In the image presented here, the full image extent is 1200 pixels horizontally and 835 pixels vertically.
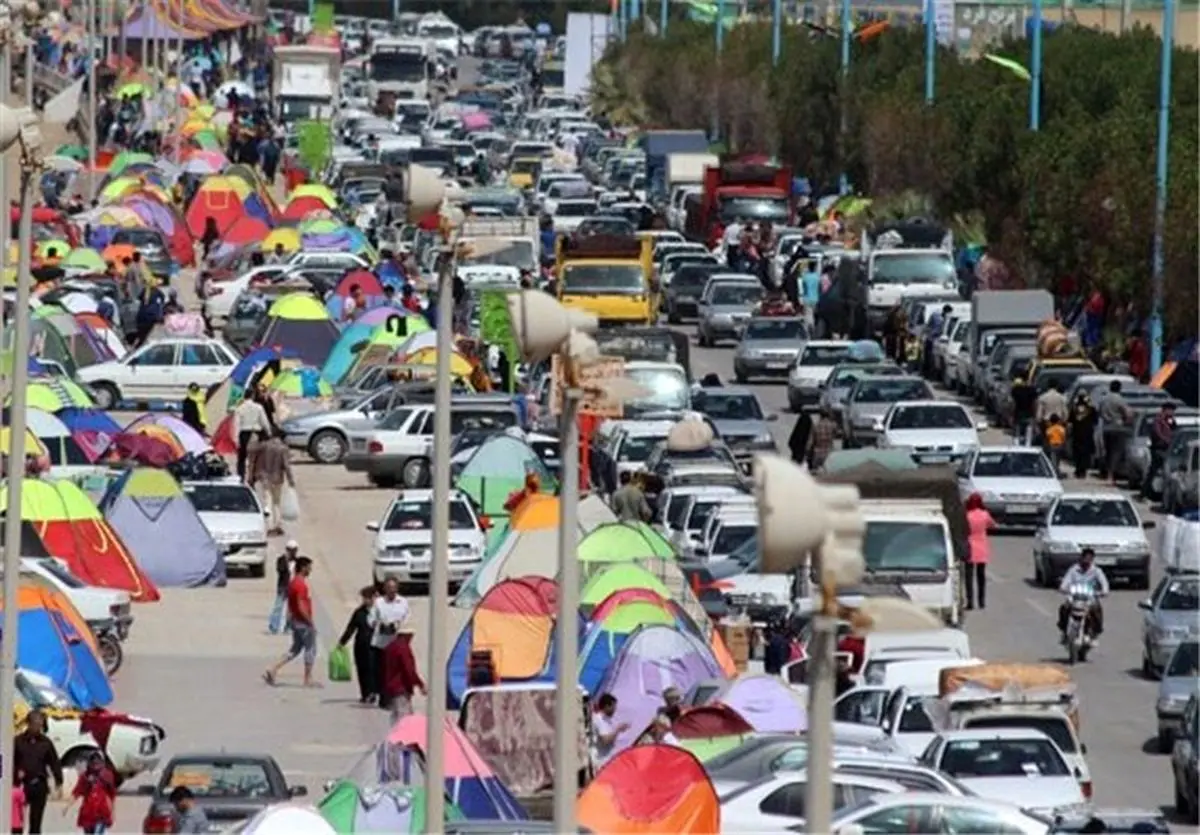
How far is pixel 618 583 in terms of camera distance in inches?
1480

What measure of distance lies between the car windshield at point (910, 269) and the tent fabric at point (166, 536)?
2603 cm

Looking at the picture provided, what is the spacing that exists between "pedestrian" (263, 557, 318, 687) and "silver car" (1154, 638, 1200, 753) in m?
7.06

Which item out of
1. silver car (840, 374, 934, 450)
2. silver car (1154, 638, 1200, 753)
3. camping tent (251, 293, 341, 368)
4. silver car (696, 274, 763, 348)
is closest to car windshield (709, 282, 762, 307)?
silver car (696, 274, 763, 348)

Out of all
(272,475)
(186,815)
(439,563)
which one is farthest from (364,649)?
(439,563)

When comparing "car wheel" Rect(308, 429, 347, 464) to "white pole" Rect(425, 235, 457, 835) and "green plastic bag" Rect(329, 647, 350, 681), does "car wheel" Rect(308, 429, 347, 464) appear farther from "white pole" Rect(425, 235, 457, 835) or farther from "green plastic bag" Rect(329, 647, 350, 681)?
"white pole" Rect(425, 235, 457, 835)

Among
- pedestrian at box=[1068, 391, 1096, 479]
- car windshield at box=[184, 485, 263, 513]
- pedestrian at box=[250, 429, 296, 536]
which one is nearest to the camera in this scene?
car windshield at box=[184, 485, 263, 513]

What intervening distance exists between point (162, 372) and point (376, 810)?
110 feet

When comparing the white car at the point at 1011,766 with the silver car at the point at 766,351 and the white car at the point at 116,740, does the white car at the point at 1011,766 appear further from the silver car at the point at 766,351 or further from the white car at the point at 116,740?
the silver car at the point at 766,351

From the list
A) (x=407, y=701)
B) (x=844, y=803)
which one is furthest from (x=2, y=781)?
(x=407, y=701)

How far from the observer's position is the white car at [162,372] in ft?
195

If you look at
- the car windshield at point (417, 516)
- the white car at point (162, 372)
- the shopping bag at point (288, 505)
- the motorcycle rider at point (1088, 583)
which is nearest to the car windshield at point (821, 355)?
the white car at point (162, 372)

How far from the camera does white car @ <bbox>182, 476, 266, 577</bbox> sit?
145ft

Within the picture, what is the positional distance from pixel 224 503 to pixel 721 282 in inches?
1031

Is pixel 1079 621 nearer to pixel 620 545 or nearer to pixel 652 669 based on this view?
pixel 620 545
